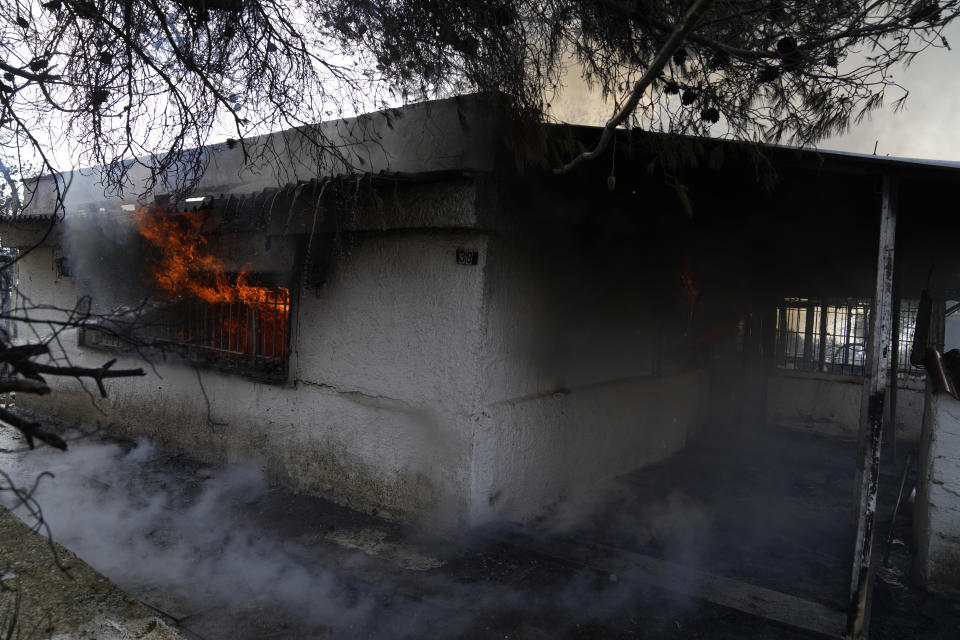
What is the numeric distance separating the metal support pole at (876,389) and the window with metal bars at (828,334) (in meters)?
8.33

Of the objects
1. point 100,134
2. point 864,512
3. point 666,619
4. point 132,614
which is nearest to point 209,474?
point 100,134

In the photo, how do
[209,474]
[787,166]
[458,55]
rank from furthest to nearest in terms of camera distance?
[209,474], [458,55], [787,166]

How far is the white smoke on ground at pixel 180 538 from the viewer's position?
Answer: 166 inches

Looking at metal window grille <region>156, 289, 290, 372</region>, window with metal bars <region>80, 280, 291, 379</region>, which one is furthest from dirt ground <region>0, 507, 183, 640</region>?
metal window grille <region>156, 289, 290, 372</region>

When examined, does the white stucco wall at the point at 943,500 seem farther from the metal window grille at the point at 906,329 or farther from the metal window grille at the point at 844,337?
the metal window grille at the point at 906,329

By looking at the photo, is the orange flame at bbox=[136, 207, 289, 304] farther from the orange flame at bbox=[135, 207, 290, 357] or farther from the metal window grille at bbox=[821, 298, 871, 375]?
the metal window grille at bbox=[821, 298, 871, 375]

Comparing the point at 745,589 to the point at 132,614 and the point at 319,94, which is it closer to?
the point at 132,614

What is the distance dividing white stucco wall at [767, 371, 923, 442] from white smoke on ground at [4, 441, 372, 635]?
9.88m

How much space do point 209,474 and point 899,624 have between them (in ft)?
22.0

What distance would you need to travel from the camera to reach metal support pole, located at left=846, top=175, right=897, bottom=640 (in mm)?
3865

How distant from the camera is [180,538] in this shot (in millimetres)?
5168

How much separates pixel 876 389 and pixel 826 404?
27.4 feet

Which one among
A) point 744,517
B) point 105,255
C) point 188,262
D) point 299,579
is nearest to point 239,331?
point 188,262

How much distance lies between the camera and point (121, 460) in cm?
736
